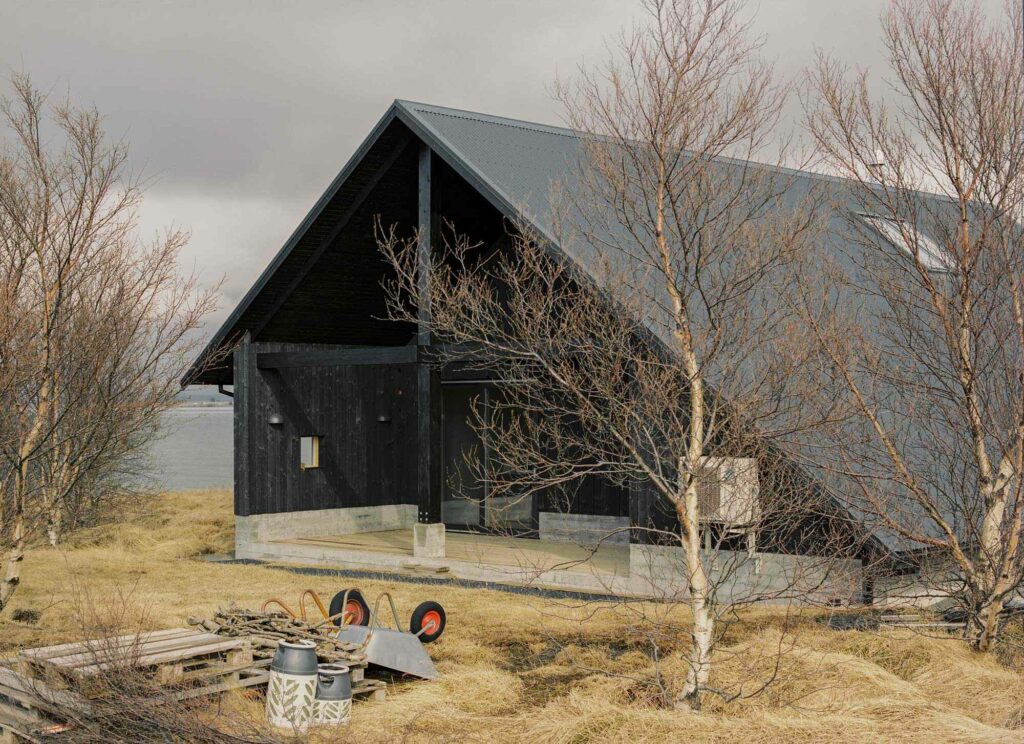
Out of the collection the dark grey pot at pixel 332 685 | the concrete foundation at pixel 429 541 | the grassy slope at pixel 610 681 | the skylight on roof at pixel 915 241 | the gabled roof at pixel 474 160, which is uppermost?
the gabled roof at pixel 474 160

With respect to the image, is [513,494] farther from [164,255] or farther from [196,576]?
[164,255]

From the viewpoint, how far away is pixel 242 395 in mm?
20156

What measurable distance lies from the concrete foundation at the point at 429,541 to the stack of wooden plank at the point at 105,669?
7.11 metres

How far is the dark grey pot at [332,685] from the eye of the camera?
858cm

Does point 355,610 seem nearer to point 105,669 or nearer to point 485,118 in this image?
point 105,669

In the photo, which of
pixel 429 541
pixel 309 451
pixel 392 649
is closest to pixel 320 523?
pixel 309 451

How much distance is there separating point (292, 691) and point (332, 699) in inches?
11.9

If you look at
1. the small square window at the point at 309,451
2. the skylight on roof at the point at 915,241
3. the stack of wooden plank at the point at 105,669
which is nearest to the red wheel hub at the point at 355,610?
the stack of wooden plank at the point at 105,669

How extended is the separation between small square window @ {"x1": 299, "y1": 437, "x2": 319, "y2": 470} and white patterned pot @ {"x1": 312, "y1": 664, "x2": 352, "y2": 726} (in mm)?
12314

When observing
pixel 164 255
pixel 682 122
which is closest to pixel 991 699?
pixel 682 122

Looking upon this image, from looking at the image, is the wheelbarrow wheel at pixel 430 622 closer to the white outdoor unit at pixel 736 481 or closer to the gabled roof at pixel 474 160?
the white outdoor unit at pixel 736 481

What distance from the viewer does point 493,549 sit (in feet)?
59.3

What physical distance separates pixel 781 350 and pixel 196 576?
1158 cm

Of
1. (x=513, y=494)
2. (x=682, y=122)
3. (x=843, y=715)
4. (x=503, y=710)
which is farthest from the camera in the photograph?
(x=513, y=494)
